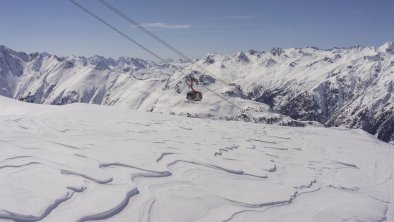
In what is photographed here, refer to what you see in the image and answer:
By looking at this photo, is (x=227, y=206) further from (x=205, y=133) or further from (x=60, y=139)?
(x=205, y=133)

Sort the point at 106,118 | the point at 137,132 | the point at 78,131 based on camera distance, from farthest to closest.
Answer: the point at 106,118 < the point at 137,132 < the point at 78,131

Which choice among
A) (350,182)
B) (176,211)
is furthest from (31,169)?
(350,182)

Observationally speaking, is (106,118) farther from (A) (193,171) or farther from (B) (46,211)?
(B) (46,211)

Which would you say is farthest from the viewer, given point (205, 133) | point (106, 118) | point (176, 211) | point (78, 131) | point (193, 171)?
point (106, 118)

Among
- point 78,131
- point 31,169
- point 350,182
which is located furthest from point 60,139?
point 350,182

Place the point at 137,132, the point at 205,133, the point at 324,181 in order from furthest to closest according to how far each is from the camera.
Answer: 1. the point at 205,133
2. the point at 137,132
3. the point at 324,181

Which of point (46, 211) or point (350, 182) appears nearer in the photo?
point (46, 211)
